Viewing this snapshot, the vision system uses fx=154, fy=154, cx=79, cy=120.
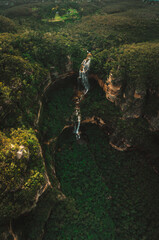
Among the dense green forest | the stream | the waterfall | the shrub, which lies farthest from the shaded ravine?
the shrub

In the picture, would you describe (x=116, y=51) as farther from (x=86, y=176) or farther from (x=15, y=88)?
(x=86, y=176)

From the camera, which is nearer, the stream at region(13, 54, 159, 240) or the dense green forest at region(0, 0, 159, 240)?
the dense green forest at region(0, 0, 159, 240)

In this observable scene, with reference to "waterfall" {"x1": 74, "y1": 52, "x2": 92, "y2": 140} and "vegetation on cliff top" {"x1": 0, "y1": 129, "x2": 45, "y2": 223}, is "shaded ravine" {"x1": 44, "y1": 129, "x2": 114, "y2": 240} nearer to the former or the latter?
"waterfall" {"x1": 74, "y1": 52, "x2": 92, "y2": 140}

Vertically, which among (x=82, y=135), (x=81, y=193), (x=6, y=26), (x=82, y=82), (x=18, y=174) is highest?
(x=6, y=26)

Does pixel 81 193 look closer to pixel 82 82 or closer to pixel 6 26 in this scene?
pixel 82 82

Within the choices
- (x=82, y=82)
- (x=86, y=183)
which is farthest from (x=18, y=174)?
(x=82, y=82)

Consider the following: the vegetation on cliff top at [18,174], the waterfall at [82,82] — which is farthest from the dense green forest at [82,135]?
the waterfall at [82,82]

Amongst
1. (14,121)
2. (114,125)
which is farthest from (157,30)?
(14,121)

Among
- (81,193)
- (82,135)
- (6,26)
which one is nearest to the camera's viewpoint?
(81,193)
